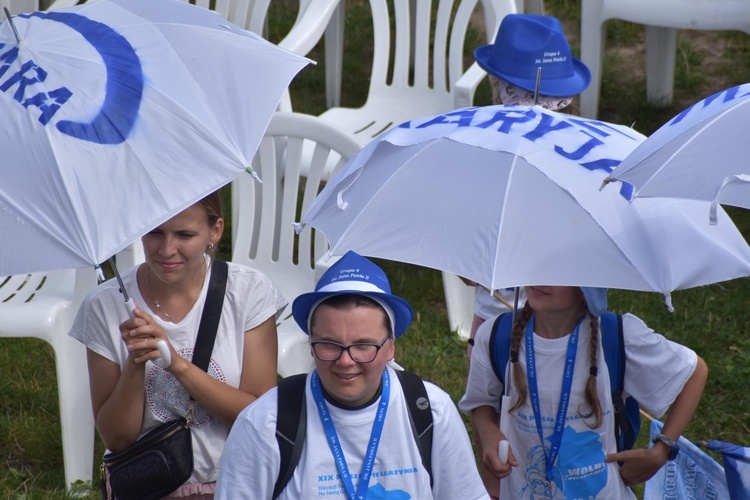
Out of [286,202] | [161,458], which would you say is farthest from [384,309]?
[286,202]

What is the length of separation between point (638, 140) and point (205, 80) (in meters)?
1.09

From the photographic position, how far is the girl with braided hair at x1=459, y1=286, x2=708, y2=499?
291 centimetres

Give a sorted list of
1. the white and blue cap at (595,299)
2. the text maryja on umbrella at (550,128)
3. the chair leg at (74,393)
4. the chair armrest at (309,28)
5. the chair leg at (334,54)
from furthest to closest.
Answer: the chair leg at (334,54) → the chair armrest at (309,28) → the chair leg at (74,393) → the white and blue cap at (595,299) → the text maryja on umbrella at (550,128)

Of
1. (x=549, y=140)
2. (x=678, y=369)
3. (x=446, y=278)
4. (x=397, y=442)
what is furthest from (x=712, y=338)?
(x=397, y=442)

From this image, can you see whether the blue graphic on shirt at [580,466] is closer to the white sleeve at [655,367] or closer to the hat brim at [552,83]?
the white sleeve at [655,367]

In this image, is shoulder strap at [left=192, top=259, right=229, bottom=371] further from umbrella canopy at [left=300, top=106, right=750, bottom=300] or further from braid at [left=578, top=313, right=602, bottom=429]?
braid at [left=578, top=313, right=602, bottom=429]

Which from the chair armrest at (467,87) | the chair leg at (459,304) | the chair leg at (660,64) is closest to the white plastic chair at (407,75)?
the chair armrest at (467,87)

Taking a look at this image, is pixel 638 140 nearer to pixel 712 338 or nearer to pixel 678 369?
pixel 678 369

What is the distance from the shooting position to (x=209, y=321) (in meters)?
3.00

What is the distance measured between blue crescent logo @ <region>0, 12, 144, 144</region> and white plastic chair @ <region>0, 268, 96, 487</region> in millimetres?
1326

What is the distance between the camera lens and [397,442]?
8.14ft

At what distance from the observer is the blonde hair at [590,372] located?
2908 millimetres

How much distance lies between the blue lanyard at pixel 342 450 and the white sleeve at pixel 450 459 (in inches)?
4.5

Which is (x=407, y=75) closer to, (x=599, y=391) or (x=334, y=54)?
(x=334, y=54)
